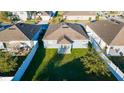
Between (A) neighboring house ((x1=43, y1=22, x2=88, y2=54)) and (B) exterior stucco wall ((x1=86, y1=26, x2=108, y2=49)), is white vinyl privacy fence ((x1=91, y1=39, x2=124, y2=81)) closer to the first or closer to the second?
(B) exterior stucco wall ((x1=86, y1=26, x2=108, y2=49))

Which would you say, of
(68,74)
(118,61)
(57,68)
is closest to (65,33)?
(57,68)

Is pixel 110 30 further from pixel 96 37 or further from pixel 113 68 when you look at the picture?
pixel 113 68

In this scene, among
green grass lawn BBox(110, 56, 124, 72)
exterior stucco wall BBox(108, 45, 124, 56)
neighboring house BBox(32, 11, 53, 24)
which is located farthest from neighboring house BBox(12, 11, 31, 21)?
green grass lawn BBox(110, 56, 124, 72)

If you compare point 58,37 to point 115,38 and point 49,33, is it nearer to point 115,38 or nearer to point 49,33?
point 49,33

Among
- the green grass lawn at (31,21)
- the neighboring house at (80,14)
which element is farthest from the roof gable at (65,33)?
the green grass lawn at (31,21)
